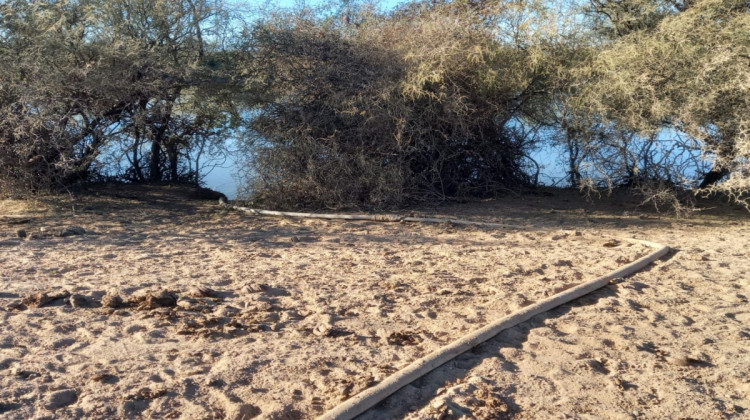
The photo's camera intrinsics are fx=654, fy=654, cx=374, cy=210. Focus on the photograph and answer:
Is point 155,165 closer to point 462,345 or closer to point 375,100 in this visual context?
point 375,100

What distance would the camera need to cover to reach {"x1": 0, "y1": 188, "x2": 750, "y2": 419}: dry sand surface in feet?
9.87

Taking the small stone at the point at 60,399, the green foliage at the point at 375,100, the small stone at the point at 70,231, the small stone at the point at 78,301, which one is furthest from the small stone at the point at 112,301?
the green foliage at the point at 375,100

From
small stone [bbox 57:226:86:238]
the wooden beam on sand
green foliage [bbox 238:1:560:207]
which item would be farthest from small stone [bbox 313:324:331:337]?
green foliage [bbox 238:1:560:207]

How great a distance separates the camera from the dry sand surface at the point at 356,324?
9.87ft

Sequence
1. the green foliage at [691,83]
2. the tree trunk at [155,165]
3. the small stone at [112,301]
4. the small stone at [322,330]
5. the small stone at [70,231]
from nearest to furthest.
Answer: the small stone at [322,330] < the small stone at [112,301] < the small stone at [70,231] < the green foliage at [691,83] < the tree trunk at [155,165]

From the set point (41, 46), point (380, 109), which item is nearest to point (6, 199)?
point (41, 46)

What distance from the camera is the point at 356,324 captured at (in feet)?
13.2

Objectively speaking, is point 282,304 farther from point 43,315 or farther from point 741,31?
point 741,31

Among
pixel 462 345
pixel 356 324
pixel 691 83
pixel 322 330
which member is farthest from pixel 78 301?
pixel 691 83

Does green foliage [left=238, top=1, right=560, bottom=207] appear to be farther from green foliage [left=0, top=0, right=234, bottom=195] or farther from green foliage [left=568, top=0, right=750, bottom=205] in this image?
green foliage [left=568, top=0, right=750, bottom=205]

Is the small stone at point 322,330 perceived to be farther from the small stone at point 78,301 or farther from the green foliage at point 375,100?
Answer: the green foliage at point 375,100

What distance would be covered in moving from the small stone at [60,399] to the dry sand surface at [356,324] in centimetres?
1

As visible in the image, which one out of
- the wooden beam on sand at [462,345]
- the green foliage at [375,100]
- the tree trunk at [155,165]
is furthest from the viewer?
the tree trunk at [155,165]

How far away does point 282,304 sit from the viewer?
14.5 ft
